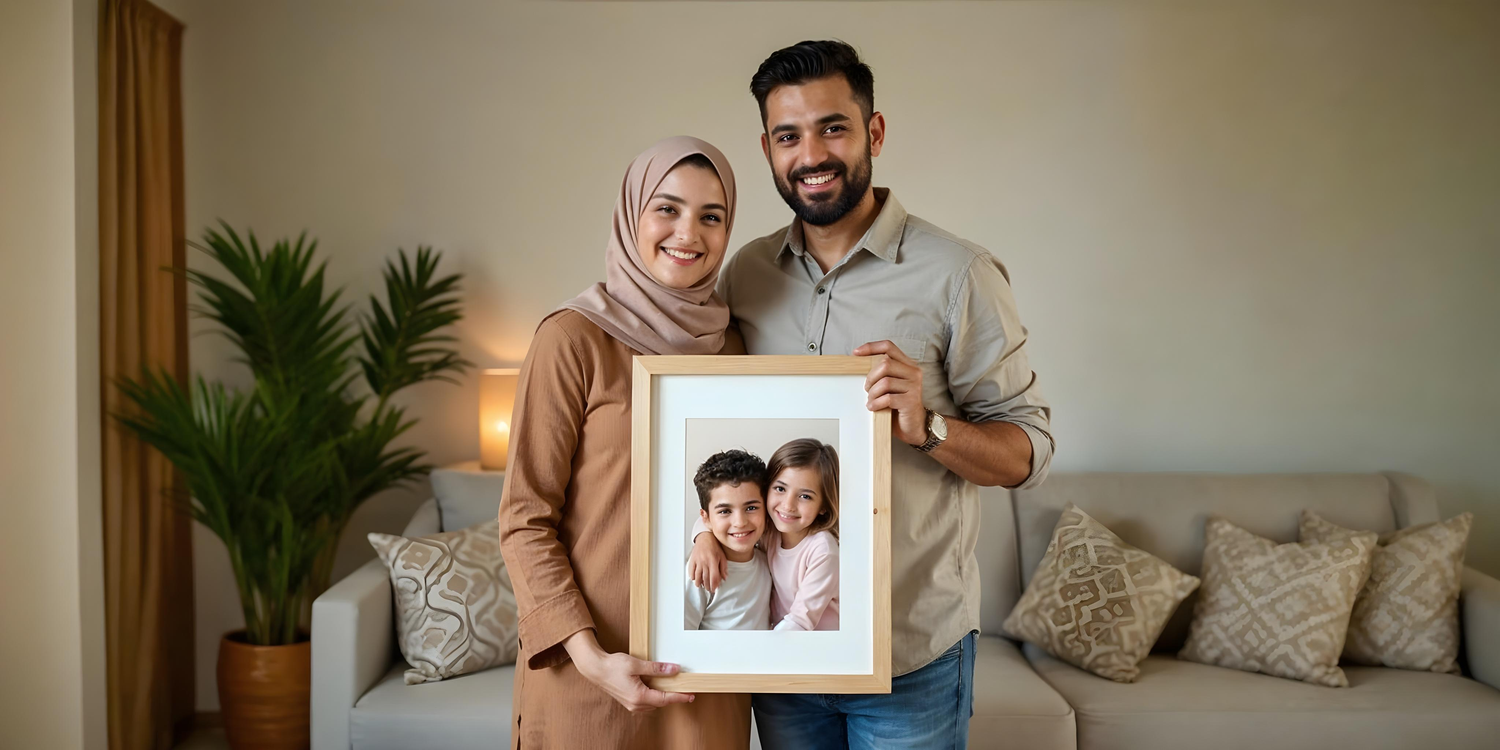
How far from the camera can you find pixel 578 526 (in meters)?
1.37

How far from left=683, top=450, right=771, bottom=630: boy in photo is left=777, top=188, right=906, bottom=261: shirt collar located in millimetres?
417

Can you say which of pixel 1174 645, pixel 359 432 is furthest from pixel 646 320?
pixel 1174 645

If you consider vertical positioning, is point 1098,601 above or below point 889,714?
below

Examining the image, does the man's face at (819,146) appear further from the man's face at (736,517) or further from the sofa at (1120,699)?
the sofa at (1120,699)

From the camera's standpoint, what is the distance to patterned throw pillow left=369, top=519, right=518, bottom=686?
257 cm

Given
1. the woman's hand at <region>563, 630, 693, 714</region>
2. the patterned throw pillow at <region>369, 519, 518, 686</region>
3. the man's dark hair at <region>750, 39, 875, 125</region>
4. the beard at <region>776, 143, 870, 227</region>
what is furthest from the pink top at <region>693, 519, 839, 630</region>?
the patterned throw pillow at <region>369, 519, 518, 686</region>

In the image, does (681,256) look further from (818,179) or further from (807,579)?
(807,579)

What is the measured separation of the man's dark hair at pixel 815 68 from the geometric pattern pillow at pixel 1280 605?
1.95 m

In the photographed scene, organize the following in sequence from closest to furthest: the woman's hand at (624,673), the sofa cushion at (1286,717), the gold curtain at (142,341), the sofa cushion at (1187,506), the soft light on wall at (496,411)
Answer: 1. the woman's hand at (624,673)
2. the sofa cushion at (1286,717)
3. the gold curtain at (142,341)
4. the sofa cushion at (1187,506)
5. the soft light on wall at (496,411)

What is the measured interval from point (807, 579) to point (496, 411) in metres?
2.08

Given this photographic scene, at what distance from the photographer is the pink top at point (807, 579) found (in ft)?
4.16

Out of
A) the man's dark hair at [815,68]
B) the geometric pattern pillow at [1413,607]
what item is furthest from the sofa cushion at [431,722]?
the geometric pattern pillow at [1413,607]

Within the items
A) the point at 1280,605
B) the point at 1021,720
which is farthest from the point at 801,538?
the point at 1280,605

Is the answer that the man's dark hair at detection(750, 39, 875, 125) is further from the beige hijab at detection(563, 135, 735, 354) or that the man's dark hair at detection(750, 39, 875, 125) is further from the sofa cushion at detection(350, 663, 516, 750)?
the sofa cushion at detection(350, 663, 516, 750)
